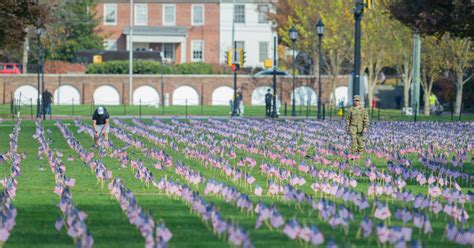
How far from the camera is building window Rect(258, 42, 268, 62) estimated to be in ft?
374

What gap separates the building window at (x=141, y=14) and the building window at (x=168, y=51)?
2.90m

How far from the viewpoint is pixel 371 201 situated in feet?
65.8

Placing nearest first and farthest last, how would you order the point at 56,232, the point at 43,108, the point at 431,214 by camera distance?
the point at 56,232 < the point at 431,214 < the point at 43,108

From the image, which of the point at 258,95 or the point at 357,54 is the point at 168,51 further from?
the point at 357,54

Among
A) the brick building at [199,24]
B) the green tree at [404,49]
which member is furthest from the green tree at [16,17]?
the brick building at [199,24]

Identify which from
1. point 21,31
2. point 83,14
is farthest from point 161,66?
point 21,31

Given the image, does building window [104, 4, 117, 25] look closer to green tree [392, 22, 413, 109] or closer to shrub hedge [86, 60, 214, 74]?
shrub hedge [86, 60, 214, 74]

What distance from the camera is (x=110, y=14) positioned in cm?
11312

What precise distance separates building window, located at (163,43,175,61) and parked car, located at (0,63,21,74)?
675 inches

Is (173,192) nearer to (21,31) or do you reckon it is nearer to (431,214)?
(431,214)

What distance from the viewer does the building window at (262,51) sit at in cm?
11388

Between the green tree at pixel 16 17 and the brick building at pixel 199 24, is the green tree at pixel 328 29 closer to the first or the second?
the brick building at pixel 199 24

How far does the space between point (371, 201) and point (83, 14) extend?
299ft

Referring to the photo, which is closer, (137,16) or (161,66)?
(161,66)
